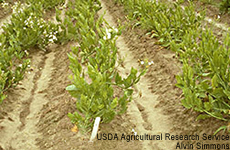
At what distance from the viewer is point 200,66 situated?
4.01 m

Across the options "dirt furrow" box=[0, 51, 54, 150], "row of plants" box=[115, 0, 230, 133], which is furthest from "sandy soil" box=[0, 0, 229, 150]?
"row of plants" box=[115, 0, 230, 133]

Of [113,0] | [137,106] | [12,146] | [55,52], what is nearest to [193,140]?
[137,106]

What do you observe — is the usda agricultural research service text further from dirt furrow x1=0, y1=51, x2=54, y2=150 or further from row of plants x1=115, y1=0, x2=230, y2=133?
dirt furrow x1=0, y1=51, x2=54, y2=150

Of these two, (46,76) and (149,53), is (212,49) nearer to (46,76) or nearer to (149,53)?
(149,53)

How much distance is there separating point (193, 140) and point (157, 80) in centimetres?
174

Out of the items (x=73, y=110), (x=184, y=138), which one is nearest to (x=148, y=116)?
(x=184, y=138)

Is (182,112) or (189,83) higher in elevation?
(189,83)

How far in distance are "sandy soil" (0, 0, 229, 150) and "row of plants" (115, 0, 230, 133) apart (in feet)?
0.76

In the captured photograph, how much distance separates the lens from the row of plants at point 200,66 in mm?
3086

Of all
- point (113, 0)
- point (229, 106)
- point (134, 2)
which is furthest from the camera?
point (113, 0)

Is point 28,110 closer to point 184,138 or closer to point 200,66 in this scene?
point 184,138

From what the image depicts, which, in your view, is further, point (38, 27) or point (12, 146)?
point (38, 27)

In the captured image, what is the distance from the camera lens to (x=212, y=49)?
3871 millimetres

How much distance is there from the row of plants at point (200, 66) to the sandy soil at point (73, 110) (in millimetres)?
233
